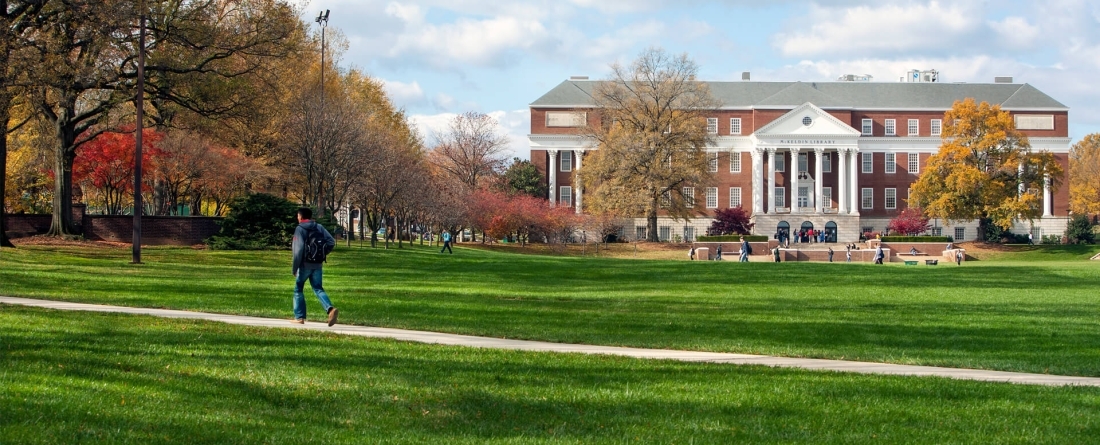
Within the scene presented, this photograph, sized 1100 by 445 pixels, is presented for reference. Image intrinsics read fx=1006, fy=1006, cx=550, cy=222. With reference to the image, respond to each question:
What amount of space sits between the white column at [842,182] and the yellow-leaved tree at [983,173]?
17803 millimetres

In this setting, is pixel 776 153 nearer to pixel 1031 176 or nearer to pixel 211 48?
pixel 1031 176

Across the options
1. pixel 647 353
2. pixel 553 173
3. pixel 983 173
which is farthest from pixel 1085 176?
pixel 647 353

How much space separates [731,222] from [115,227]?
58.4 metres

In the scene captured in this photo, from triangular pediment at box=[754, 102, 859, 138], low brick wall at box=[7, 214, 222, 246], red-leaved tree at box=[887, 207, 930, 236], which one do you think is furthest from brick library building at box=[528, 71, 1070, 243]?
low brick wall at box=[7, 214, 222, 246]

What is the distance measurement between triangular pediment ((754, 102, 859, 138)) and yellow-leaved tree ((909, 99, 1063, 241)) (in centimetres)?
1699

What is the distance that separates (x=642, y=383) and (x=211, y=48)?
3127 centimetres

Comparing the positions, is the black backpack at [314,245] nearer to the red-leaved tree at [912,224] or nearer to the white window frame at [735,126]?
the red-leaved tree at [912,224]

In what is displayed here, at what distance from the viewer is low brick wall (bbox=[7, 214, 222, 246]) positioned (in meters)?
44.2

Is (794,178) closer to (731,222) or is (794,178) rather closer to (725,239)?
(731,222)

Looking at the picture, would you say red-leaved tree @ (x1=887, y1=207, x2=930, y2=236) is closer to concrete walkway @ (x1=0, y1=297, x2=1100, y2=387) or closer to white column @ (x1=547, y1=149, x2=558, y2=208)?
white column @ (x1=547, y1=149, x2=558, y2=208)

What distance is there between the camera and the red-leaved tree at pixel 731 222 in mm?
90875

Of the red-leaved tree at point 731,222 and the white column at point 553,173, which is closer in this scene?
the red-leaved tree at point 731,222

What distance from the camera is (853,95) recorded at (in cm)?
10631

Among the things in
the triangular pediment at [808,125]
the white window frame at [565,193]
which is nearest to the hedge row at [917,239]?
the triangular pediment at [808,125]
